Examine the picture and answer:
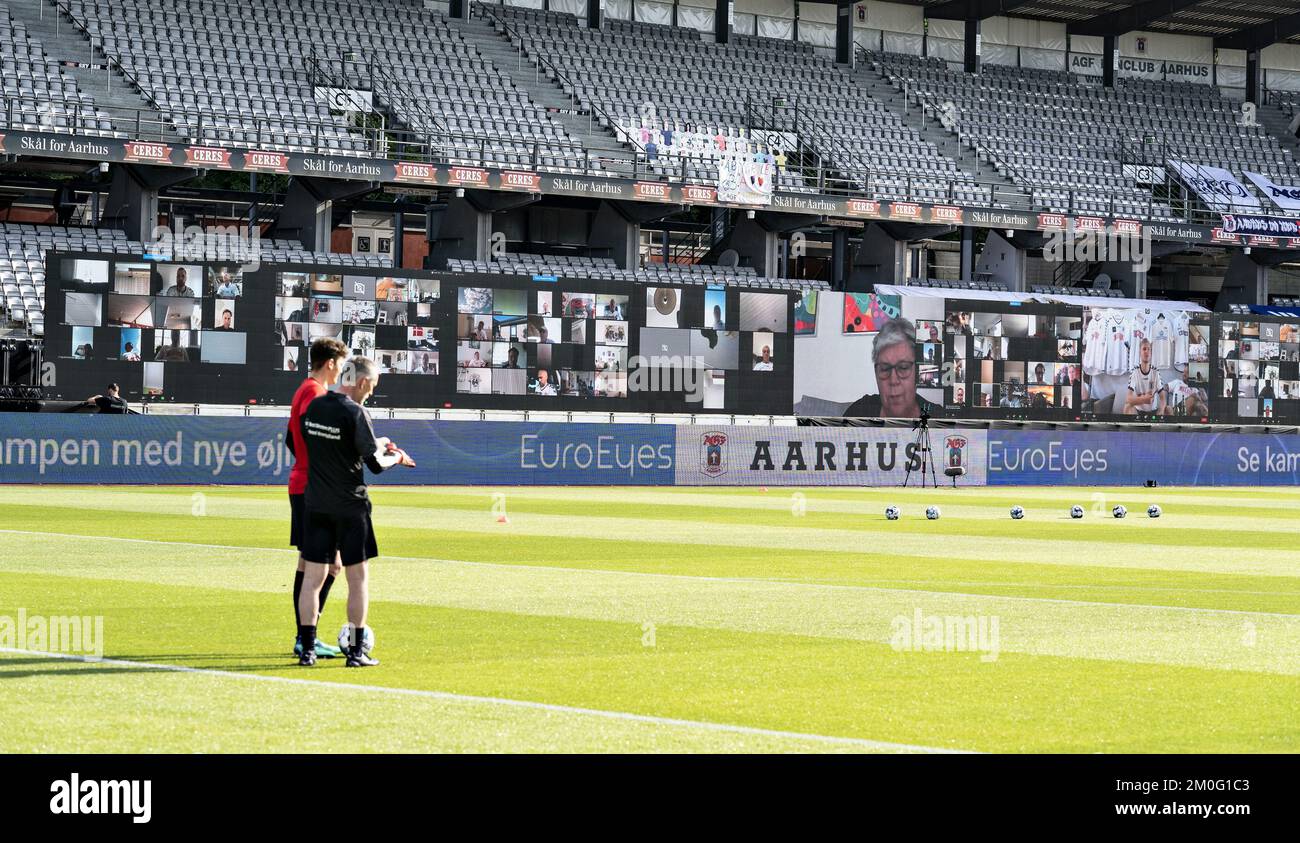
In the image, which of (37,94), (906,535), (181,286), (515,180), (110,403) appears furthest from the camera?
(515,180)

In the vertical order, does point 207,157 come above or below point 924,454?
above

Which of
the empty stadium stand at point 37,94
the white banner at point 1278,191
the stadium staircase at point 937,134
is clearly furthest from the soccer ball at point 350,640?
the white banner at point 1278,191

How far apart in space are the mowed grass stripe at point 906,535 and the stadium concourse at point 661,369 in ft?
0.77

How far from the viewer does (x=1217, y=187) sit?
6919 cm

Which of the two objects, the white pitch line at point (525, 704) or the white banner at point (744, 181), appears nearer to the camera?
the white pitch line at point (525, 704)

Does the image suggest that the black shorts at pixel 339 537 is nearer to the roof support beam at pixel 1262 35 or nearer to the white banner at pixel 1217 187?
the white banner at pixel 1217 187

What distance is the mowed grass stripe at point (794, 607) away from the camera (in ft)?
45.4

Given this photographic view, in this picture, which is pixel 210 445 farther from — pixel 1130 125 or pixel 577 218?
pixel 1130 125

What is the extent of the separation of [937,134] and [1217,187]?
1151cm

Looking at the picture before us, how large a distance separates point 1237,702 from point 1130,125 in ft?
212

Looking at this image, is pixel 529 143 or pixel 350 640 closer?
pixel 350 640

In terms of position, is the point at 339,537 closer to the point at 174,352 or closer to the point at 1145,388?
the point at 174,352

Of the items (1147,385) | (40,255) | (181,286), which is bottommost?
(1147,385)

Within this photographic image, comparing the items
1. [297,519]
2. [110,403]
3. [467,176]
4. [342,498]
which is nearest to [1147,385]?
[467,176]
